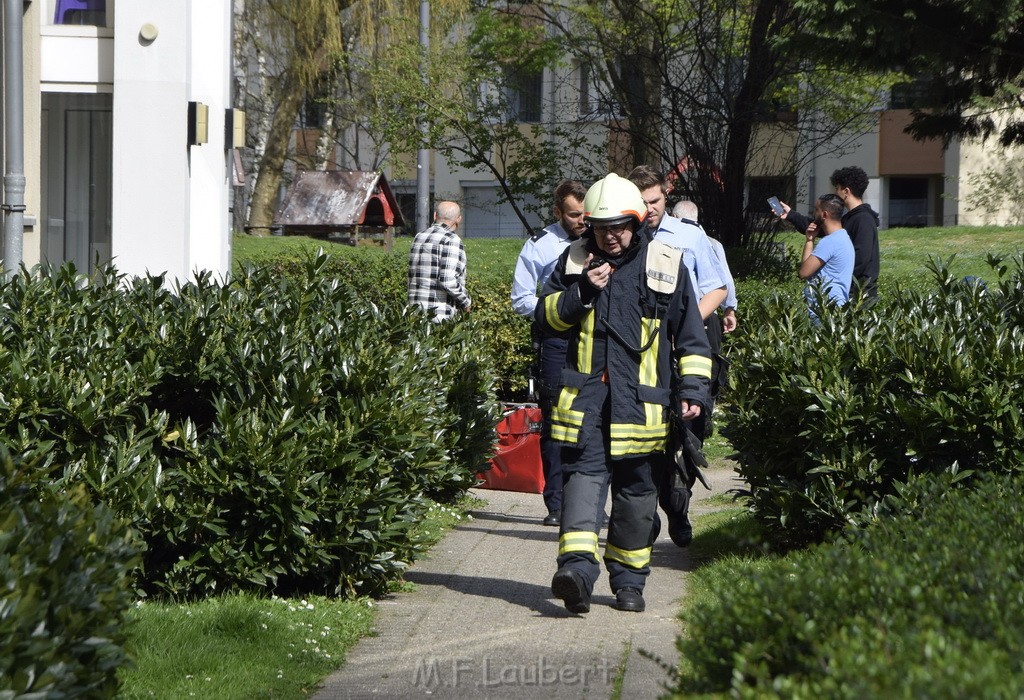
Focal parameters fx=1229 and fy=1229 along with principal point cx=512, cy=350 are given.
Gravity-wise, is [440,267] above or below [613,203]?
below

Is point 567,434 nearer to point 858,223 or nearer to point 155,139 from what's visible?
point 858,223

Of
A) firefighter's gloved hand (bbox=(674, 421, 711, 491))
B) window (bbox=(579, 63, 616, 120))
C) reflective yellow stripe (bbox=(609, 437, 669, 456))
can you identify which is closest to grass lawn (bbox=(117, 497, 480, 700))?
reflective yellow stripe (bbox=(609, 437, 669, 456))

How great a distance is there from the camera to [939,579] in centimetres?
289

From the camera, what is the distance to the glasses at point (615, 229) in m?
5.29

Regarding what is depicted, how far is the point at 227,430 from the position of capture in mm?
4934

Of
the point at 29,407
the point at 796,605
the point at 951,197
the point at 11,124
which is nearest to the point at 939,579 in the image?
the point at 796,605

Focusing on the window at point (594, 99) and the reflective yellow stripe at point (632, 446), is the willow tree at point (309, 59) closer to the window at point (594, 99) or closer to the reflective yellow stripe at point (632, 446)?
the window at point (594, 99)

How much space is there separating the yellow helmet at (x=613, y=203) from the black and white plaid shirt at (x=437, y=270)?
319cm

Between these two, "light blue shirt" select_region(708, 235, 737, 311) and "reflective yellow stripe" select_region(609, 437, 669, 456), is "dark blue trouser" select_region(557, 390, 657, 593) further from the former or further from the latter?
"light blue shirt" select_region(708, 235, 737, 311)

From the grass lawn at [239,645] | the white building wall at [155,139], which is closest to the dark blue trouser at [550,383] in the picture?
the grass lawn at [239,645]

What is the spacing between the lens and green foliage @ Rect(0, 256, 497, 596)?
16.0 feet

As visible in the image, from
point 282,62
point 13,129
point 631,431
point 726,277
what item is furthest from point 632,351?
point 282,62

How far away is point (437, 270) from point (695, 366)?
3.49 metres

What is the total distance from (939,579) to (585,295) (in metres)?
2.59
